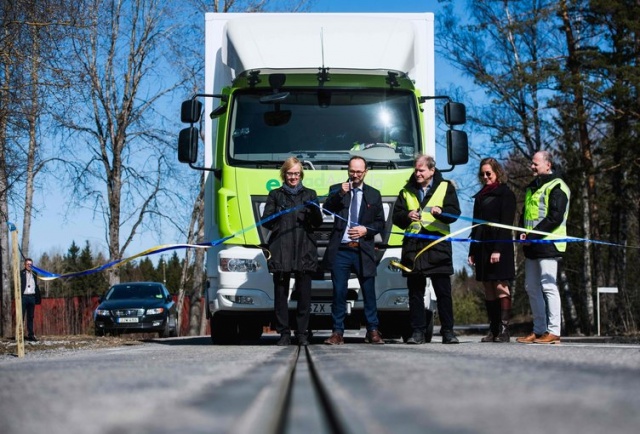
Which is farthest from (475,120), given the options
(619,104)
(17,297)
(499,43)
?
(17,297)

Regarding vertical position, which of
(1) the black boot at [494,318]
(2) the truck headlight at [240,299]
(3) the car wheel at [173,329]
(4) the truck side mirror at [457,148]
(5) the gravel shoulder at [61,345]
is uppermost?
(4) the truck side mirror at [457,148]

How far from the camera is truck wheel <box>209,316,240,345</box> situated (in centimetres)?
1180

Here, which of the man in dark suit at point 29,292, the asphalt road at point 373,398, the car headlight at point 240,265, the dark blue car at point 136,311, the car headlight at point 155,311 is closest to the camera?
the asphalt road at point 373,398

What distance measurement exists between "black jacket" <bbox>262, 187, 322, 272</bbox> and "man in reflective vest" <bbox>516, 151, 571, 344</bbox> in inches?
85.7

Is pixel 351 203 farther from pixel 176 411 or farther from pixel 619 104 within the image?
pixel 619 104

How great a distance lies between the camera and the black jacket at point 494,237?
10273 mm

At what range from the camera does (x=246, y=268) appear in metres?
10.7

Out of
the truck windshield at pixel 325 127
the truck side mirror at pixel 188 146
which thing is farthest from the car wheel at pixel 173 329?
the truck windshield at pixel 325 127

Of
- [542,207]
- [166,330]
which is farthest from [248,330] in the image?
[166,330]

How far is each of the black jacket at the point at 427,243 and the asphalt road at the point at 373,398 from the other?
5.73m

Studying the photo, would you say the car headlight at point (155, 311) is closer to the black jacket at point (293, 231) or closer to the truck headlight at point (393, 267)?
the truck headlight at point (393, 267)

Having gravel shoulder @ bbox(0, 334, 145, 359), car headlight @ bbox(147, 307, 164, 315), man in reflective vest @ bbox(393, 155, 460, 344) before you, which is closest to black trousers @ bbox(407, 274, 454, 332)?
man in reflective vest @ bbox(393, 155, 460, 344)

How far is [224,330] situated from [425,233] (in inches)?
121

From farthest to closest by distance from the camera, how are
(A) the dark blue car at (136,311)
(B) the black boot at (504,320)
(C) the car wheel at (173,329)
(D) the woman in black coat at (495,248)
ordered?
(C) the car wheel at (173,329)
(A) the dark blue car at (136,311)
(B) the black boot at (504,320)
(D) the woman in black coat at (495,248)
